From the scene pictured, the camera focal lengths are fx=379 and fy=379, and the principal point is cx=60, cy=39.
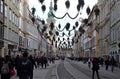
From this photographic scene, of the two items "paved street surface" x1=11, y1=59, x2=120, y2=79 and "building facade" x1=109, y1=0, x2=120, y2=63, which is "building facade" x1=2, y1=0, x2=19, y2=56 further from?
"building facade" x1=109, y1=0, x2=120, y2=63

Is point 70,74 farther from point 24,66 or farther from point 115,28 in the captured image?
point 115,28

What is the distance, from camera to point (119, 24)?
221ft

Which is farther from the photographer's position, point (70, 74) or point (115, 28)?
point (115, 28)

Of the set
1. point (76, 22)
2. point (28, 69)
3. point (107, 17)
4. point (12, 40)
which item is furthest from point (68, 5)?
point (107, 17)

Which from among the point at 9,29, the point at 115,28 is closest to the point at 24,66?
the point at 9,29

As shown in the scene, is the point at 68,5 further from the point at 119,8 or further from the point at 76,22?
the point at 119,8

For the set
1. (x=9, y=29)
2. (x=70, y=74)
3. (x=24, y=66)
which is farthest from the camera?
(x=9, y=29)

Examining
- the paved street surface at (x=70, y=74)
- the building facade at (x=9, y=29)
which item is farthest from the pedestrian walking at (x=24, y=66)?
the building facade at (x=9, y=29)

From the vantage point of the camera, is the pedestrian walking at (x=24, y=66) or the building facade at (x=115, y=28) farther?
the building facade at (x=115, y=28)

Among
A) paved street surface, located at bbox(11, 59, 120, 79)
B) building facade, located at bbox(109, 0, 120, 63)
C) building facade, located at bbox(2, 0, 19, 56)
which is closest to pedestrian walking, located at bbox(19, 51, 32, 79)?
paved street surface, located at bbox(11, 59, 120, 79)

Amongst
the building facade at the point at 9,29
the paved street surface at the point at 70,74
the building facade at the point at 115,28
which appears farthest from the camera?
the building facade at the point at 115,28

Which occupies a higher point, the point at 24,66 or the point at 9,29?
the point at 9,29

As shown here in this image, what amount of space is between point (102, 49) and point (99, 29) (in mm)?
11352

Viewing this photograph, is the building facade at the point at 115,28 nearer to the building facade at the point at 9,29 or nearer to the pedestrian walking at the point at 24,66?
the building facade at the point at 9,29
